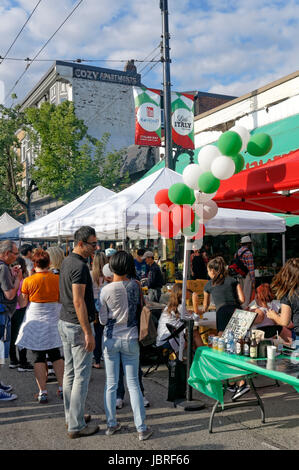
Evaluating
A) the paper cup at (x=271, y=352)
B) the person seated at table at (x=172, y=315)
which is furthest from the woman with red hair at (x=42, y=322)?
the paper cup at (x=271, y=352)

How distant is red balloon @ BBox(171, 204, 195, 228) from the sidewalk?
7.33 feet

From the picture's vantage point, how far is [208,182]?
4969mm

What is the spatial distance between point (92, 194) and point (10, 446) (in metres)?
8.79

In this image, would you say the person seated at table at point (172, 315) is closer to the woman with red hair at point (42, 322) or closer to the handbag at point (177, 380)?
the handbag at point (177, 380)

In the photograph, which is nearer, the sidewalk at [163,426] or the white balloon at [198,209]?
the sidewalk at [163,426]

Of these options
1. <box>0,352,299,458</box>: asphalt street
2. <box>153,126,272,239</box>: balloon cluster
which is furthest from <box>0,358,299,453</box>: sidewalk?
<box>153,126,272,239</box>: balloon cluster

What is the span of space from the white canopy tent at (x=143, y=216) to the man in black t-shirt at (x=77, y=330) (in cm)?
342

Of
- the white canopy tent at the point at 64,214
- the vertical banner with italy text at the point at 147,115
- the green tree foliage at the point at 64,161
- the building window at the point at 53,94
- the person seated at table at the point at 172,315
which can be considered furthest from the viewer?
the building window at the point at 53,94

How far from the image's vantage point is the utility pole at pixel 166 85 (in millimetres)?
11742

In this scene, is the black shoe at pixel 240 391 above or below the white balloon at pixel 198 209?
below

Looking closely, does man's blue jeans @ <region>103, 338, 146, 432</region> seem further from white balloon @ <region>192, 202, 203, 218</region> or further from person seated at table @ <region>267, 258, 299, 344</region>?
white balloon @ <region>192, 202, 203, 218</region>

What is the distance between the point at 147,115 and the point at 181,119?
108cm

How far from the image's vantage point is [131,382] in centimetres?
395

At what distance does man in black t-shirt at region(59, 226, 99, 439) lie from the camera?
12.8ft
